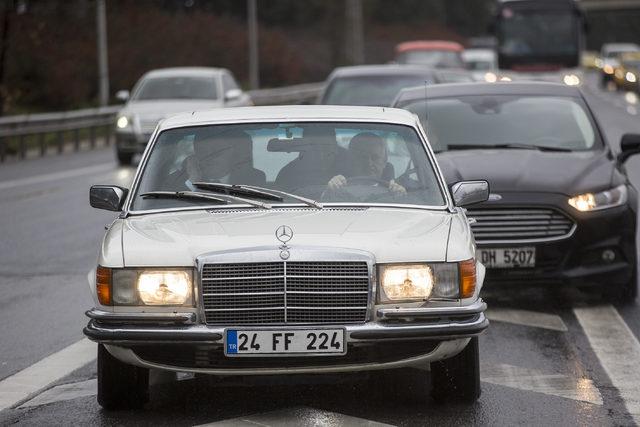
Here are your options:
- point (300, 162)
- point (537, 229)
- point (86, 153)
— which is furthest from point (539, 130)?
point (86, 153)

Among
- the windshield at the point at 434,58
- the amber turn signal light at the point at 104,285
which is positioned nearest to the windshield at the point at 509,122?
the amber turn signal light at the point at 104,285

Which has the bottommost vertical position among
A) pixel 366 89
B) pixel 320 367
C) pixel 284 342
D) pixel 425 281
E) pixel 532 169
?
pixel 366 89

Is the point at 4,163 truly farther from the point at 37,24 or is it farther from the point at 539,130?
the point at 539,130

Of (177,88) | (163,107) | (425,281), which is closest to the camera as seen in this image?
(425,281)

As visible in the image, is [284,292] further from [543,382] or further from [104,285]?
[543,382]

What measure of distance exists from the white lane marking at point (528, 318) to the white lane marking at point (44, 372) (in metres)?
2.69

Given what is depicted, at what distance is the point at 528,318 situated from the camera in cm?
1002

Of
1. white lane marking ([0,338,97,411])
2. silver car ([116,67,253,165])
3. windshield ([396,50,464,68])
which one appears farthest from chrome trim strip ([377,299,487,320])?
windshield ([396,50,464,68])

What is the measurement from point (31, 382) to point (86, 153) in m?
24.0

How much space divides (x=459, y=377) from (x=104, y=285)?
66.8 inches

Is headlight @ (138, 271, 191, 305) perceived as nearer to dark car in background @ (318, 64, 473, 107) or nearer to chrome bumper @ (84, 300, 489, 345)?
chrome bumper @ (84, 300, 489, 345)

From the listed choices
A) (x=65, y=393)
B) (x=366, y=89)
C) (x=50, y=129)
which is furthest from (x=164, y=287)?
(x=50, y=129)

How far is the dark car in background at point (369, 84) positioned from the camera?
2044cm

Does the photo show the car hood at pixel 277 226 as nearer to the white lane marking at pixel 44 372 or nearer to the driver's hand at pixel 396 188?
the driver's hand at pixel 396 188
